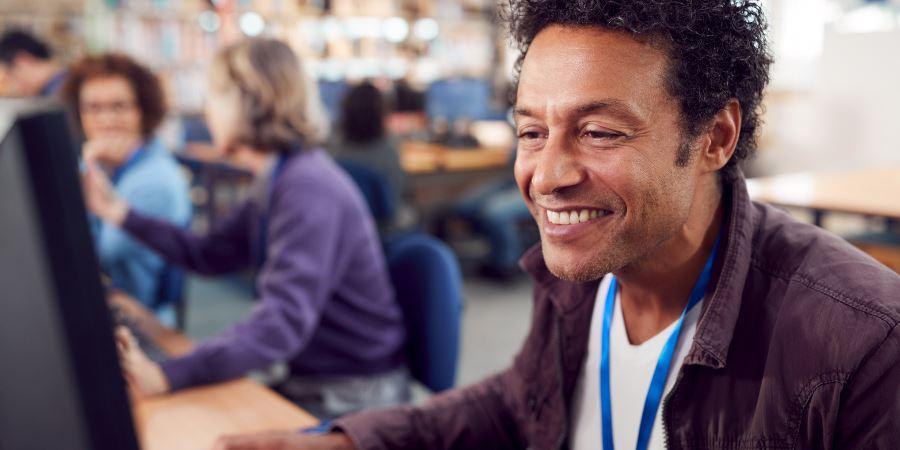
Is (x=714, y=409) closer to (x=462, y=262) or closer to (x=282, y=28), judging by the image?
(x=462, y=262)

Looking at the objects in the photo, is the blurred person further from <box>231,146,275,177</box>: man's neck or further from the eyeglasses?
<box>231,146,275,177</box>: man's neck

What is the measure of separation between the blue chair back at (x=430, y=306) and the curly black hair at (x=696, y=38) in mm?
791

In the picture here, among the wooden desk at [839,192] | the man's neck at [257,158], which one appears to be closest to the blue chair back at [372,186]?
the wooden desk at [839,192]

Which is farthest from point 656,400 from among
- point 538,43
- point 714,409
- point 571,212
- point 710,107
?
point 538,43

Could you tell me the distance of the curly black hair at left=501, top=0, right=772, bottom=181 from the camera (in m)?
0.85

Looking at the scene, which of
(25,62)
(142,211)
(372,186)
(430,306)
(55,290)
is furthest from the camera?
(25,62)

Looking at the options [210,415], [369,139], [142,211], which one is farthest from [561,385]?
[369,139]

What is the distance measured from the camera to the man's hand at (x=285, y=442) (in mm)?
1043

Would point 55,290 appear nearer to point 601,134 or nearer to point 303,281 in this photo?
point 601,134

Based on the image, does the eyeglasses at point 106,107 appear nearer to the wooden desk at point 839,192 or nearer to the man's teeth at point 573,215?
the man's teeth at point 573,215

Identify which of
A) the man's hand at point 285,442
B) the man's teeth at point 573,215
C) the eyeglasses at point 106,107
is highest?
the eyeglasses at point 106,107

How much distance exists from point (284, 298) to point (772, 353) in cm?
102

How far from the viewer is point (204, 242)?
2043 mm

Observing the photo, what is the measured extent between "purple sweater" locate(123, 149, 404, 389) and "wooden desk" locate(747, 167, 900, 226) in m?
1.52
